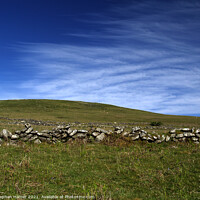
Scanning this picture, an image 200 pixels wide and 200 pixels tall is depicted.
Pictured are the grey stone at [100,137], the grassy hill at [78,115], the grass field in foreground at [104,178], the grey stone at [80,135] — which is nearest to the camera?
the grass field in foreground at [104,178]

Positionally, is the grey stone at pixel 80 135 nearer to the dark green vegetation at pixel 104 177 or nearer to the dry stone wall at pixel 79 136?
the dry stone wall at pixel 79 136

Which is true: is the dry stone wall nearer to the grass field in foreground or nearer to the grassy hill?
the grass field in foreground

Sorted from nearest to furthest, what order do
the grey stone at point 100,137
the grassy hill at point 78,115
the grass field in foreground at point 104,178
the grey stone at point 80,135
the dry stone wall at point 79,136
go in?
the grass field in foreground at point 104,178
the dry stone wall at point 79,136
the grey stone at point 100,137
the grey stone at point 80,135
the grassy hill at point 78,115

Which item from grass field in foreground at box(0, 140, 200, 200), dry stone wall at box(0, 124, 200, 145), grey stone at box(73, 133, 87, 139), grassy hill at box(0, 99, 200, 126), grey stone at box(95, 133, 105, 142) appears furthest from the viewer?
grassy hill at box(0, 99, 200, 126)

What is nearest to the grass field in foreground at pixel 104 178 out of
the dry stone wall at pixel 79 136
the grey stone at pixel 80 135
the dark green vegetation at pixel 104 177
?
the dark green vegetation at pixel 104 177

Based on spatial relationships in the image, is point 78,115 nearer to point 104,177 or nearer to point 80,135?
point 80,135

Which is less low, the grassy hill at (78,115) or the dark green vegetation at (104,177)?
the grassy hill at (78,115)

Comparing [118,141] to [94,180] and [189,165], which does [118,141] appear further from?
[94,180]

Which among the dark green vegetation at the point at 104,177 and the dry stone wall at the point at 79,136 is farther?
the dry stone wall at the point at 79,136

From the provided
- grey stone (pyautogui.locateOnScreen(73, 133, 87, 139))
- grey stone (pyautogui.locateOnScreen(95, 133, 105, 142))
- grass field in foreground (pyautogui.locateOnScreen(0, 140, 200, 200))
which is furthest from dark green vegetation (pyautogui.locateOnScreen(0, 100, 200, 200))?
grey stone (pyautogui.locateOnScreen(73, 133, 87, 139))

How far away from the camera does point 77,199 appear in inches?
185

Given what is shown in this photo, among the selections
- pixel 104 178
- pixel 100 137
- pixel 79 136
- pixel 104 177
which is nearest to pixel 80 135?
pixel 79 136

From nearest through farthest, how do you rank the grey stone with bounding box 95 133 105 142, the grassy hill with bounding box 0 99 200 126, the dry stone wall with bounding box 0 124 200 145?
the dry stone wall with bounding box 0 124 200 145
the grey stone with bounding box 95 133 105 142
the grassy hill with bounding box 0 99 200 126

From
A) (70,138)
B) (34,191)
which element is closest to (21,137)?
(70,138)
